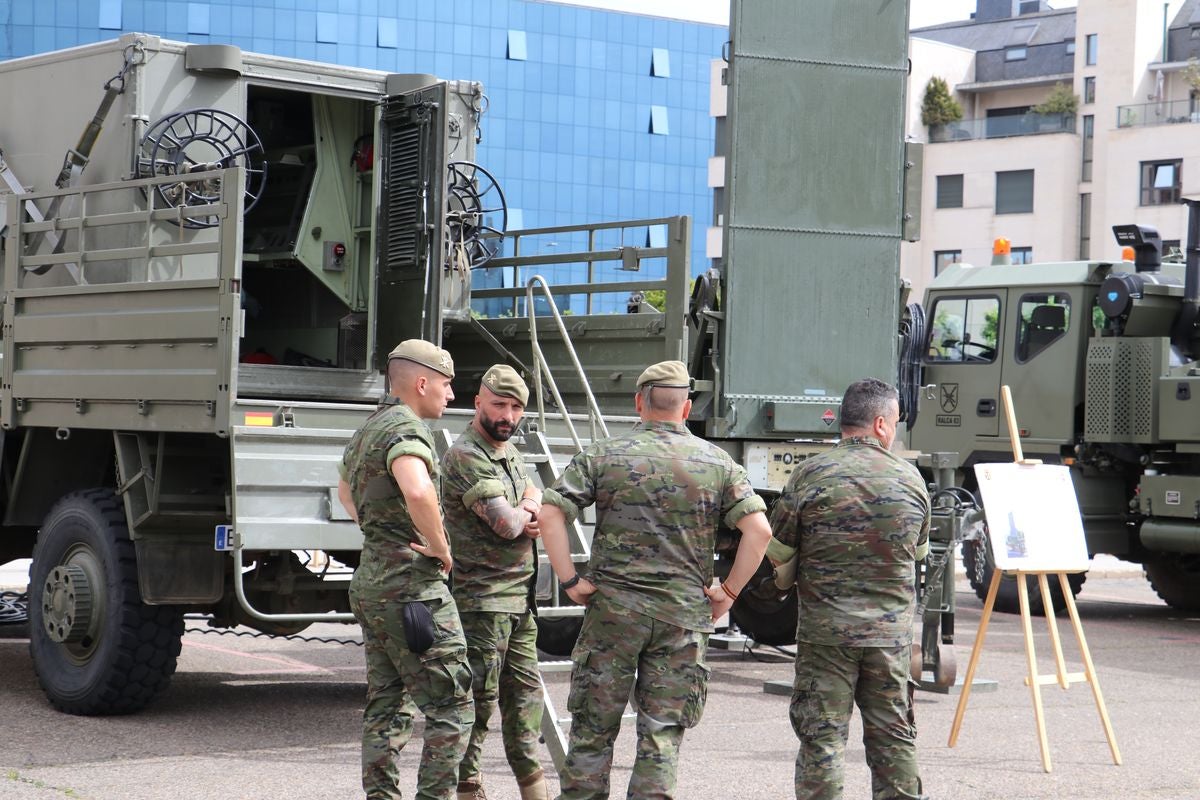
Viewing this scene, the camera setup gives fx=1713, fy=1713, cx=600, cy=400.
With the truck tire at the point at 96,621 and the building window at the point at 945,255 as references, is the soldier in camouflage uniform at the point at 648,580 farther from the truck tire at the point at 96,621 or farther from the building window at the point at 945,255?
the building window at the point at 945,255

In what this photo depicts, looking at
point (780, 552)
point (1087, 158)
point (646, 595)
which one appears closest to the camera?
point (646, 595)

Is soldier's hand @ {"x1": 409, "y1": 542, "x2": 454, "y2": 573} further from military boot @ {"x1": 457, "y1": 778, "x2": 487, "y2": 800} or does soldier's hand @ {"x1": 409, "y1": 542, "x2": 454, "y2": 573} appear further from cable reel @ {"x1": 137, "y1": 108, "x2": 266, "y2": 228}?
cable reel @ {"x1": 137, "y1": 108, "x2": 266, "y2": 228}

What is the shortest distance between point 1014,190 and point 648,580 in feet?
156

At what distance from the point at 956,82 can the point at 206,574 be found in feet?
185

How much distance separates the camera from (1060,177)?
5016 centimetres

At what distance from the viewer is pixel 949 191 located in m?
52.2

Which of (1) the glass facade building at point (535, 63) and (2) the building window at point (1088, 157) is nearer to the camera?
(2) the building window at point (1088, 157)

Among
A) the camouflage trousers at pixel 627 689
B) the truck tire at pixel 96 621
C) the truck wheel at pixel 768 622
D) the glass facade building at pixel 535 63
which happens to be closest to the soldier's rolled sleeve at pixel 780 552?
the camouflage trousers at pixel 627 689

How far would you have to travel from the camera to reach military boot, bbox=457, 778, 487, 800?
241 inches

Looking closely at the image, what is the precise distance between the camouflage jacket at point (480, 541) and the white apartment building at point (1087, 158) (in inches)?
1632

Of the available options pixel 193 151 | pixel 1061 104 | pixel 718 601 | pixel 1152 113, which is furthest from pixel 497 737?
pixel 1061 104

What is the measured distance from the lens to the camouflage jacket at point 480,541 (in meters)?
6.16

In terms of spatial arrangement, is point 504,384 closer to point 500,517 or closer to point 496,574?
point 500,517

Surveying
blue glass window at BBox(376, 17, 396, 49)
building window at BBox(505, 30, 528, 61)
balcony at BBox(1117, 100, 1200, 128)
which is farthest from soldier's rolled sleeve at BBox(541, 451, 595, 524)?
building window at BBox(505, 30, 528, 61)
